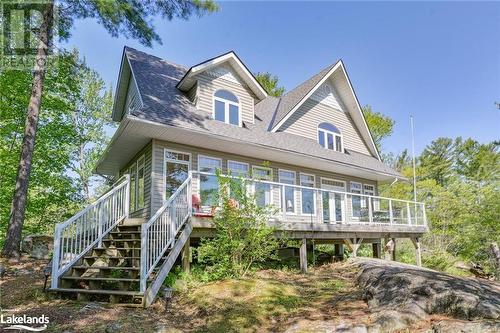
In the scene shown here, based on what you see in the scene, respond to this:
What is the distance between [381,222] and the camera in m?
12.8

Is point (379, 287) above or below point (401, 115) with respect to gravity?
below

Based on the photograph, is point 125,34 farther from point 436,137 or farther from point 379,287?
point 436,137

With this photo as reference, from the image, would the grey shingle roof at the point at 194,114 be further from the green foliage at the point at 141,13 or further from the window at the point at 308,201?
the window at the point at 308,201

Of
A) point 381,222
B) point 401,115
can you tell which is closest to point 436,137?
point 401,115

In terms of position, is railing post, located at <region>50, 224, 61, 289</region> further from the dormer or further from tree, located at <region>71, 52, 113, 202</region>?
tree, located at <region>71, 52, 113, 202</region>

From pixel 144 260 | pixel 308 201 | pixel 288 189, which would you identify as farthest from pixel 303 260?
pixel 144 260

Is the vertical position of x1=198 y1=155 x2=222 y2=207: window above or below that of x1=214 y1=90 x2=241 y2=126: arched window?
below

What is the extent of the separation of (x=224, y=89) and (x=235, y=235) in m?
5.98

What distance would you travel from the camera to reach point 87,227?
7711 mm

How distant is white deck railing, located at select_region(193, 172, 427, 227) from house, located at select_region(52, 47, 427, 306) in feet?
0.16

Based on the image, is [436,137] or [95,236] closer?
[95,236]

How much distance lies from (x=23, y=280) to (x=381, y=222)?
1139 centimetres

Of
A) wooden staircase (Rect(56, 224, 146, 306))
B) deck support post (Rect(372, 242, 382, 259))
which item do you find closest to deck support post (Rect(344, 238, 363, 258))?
deck support post (Rect(372, 242, 382, 259))

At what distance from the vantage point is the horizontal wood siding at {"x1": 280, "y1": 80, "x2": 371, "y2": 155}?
45.3ft
